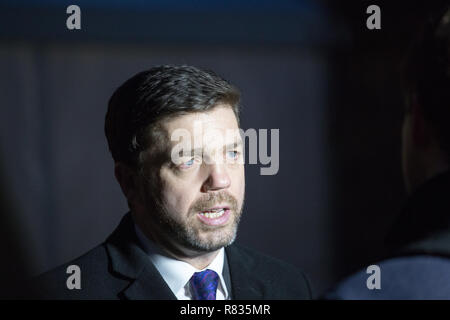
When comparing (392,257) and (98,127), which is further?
(98,127)

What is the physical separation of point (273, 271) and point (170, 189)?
22cm

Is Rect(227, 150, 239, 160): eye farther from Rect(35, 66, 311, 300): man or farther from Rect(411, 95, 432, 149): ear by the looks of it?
Rect(411, 95, 432, 149): ear

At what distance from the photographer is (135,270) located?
77 cm

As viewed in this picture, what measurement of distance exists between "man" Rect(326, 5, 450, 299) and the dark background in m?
0.34

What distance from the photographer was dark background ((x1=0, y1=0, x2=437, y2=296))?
93 centimetres

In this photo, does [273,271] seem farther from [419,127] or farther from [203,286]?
[419,127]

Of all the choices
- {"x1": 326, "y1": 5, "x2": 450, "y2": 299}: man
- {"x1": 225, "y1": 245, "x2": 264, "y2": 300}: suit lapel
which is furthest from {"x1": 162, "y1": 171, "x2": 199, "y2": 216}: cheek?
{"x1": 326, "y1": 5, "x2": 450, "y2": 299}: man

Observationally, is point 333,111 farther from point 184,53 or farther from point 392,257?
point 392,257

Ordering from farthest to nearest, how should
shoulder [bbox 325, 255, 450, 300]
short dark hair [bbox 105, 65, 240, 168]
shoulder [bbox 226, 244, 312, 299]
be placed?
shoulder [bbox 226, 244, 312, 299], short dark hair [bbox 105, 65, 240, 168], shoulder [bbox 325, 255, 450, 300]

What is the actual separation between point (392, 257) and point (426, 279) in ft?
0.10
